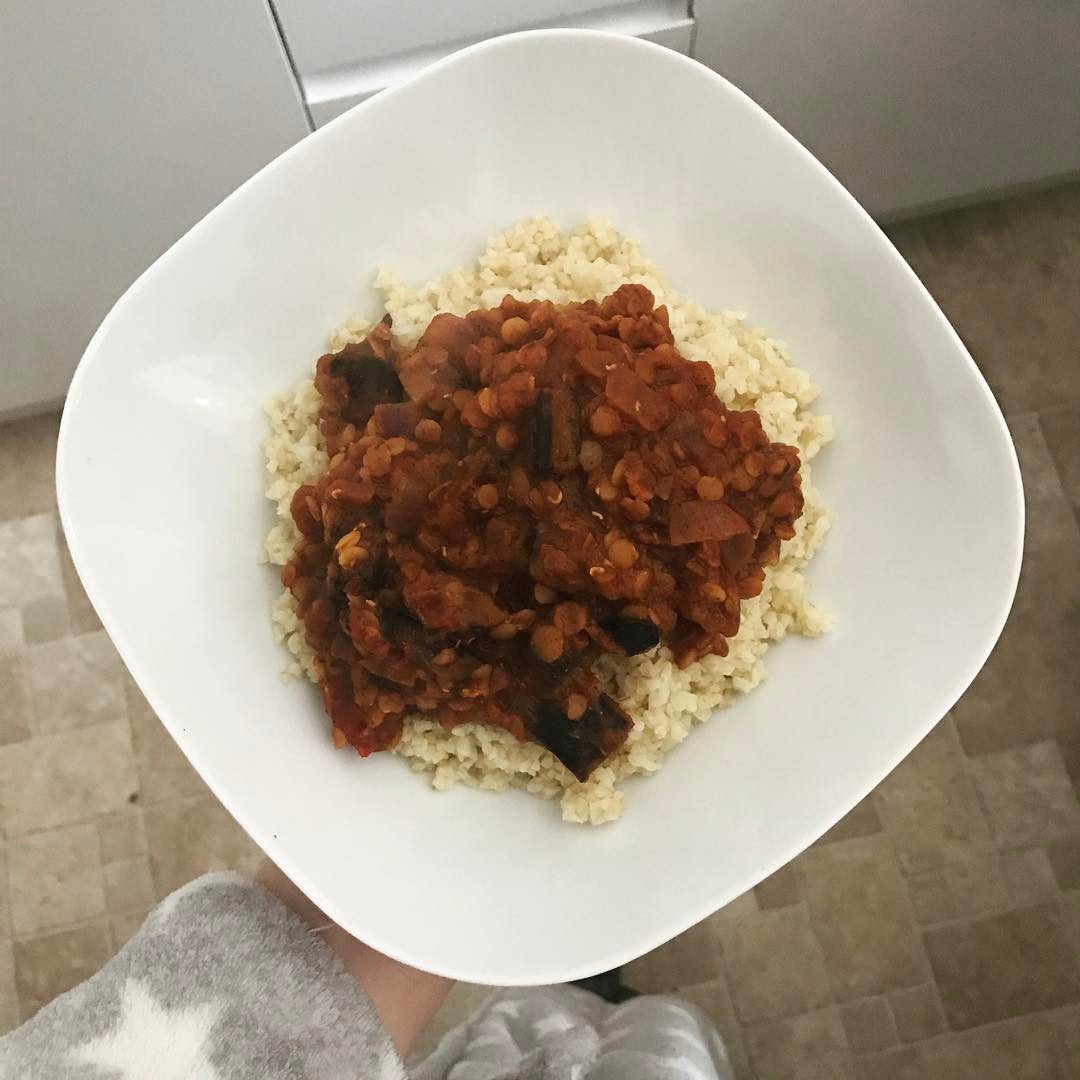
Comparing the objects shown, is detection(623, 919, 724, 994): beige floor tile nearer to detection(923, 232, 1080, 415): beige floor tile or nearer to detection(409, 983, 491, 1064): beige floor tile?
detection(409, 983, 491, 1064): beige floor tile

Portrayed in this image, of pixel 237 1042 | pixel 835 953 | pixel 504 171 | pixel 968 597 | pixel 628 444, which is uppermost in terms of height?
pixel 504 171

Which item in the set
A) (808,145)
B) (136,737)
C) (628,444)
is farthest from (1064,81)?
(136,737)

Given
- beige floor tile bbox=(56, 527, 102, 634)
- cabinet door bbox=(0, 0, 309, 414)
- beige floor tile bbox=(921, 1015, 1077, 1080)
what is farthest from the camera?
beige floor tile bbox=(56, 527, 102, 634)

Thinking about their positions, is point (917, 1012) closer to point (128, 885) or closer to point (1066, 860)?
point (1066, 860)

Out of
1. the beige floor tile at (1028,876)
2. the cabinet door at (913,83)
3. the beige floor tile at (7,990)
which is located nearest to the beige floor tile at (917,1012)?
the beige floor tile at (1028,876)

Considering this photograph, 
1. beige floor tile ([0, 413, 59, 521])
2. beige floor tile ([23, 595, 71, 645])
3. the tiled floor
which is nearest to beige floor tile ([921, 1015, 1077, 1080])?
the tiled floor

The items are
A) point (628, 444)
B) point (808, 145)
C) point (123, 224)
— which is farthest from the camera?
point (808, 145)

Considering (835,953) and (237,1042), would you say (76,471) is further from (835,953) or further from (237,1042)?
(835,953)
